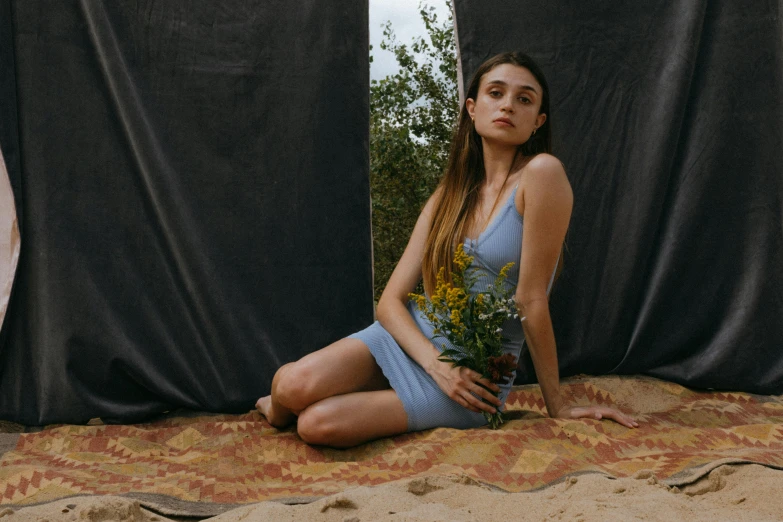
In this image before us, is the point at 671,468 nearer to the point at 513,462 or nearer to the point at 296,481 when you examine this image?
the point at 513,462

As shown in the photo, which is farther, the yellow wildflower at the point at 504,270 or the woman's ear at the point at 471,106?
the woman's ear at the point at 471,106

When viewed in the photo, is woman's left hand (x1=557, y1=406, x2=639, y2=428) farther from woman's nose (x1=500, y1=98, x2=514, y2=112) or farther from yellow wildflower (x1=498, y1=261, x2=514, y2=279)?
woman's nose (x1=500, y1=98, x2=514, y2=112)

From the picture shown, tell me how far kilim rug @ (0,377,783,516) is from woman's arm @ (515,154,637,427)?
0.12 meters

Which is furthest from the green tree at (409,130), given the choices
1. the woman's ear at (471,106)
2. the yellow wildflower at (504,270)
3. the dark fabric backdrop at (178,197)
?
the yellow wildflower at (504,270)

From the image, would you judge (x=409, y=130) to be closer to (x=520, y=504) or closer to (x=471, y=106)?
(x=471, y=106)

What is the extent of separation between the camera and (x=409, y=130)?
4.35 m

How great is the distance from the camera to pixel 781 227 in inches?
121

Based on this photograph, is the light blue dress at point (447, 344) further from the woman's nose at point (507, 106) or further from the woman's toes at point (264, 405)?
the woman's toes at point (264, 405)

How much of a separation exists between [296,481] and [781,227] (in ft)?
7.34

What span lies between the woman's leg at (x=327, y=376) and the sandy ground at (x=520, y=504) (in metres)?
0.64

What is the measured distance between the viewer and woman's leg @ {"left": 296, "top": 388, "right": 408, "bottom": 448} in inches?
90.8

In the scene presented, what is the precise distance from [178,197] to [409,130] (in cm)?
174

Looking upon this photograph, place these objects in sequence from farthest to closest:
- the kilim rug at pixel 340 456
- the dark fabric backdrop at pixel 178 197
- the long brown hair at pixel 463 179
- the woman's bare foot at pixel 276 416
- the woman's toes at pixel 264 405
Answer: the dark fabric backdrop at pixel 178 197 → the woman's toes at pixel 264 405 → the woman's bare foot at pixel 276 416 → the long brown hair at pixel 463 179 → the kilim rug at pixel 340 456

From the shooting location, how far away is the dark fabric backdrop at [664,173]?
3.07 metres
